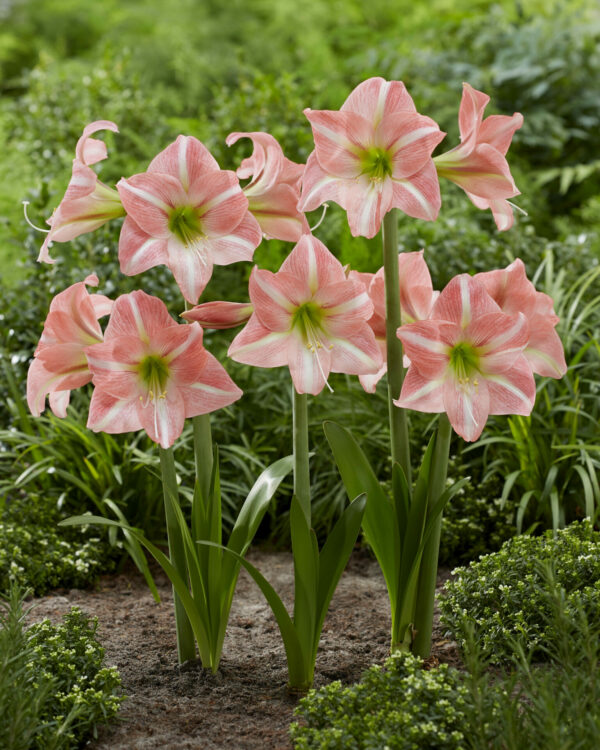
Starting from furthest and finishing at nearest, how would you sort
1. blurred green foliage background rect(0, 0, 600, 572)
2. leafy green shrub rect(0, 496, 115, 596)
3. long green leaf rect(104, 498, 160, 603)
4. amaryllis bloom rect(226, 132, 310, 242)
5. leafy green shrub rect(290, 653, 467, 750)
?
blurred green foliage background rect(0, 0, 600, 572) → leafy green shrub rect(0, 496, 115, 596) → long green leaf rect(104, 498, 160, 603) → amaryllis bloom rect(226, 132, 310, 242) → leafy green shrub rect(290, 653, 467, 750)

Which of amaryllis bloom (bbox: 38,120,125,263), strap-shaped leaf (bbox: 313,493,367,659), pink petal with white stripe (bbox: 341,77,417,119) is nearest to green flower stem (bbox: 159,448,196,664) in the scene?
strap-shaped leaf (bbox: 313,493,367,659)

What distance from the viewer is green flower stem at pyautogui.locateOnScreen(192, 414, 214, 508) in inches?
83.7

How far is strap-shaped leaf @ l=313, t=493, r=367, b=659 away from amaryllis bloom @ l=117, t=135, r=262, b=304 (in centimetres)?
63

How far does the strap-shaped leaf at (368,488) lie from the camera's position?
2.12 metres

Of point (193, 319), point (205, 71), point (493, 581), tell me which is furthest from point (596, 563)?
point (205, 71)

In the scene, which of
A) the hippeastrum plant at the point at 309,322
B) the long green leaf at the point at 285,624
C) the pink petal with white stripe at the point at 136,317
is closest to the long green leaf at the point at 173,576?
the long green leaf at the point at 285,624

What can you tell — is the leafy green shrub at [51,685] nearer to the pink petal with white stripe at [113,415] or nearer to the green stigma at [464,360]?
the pink petal with white stripe at [113,415]

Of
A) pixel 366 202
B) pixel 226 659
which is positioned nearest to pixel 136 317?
pixel 366 202

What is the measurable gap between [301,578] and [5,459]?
2436mm

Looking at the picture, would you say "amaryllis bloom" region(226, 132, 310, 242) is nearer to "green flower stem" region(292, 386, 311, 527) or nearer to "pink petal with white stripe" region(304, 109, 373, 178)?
"pink petal with white stripe" region(304, 109, 373, 178)

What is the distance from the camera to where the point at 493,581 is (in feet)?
7.76

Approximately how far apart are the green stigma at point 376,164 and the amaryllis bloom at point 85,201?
0.56m

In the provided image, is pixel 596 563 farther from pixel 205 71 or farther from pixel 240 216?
pixel 205 71

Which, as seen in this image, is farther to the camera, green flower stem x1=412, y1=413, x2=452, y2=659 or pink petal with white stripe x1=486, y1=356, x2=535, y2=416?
green flower stem x1=412, y1=413, x2=452, y2=659
